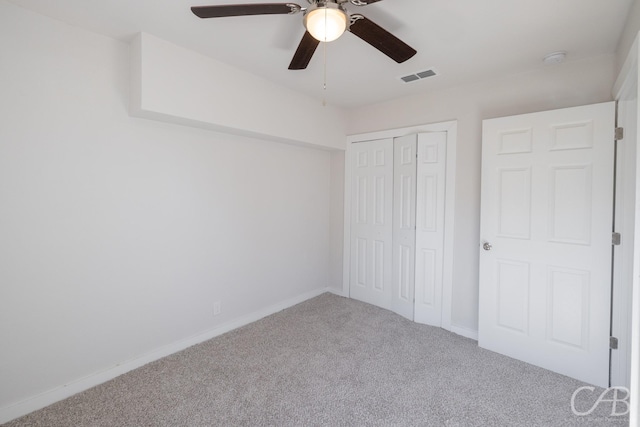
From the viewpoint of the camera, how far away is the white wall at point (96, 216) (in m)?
1.95

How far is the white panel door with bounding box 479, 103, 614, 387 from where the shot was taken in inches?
91.0

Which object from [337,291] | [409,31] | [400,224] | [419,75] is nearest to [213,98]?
[409,31]

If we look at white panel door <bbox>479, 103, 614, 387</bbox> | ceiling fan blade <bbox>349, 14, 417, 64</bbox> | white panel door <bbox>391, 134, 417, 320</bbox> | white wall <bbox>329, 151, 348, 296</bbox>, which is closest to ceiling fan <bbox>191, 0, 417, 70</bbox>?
ceiling fan blade <bbox>349, 14, 417, 64</bbox>

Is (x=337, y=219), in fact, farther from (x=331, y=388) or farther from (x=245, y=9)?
(x=245, y=9)

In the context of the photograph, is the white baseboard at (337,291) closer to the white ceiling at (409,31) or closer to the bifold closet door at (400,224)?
the bifold closet door at (400,224)

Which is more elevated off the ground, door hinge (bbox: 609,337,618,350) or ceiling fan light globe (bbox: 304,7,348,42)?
ceiling fan light globe (bbox: 304,7,348,42)

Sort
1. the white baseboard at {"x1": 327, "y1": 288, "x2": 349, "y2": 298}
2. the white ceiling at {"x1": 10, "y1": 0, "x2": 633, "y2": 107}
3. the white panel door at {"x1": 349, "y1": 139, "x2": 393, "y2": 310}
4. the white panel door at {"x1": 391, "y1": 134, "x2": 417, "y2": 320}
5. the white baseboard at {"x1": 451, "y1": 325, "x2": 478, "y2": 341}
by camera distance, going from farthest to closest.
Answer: the white baseboard at {"x1": 327, "y1": 288, "x2": 349, "y2": 298} < the white panel door at {"x1": 349, "y1": 139, "x2": 393, "y2": 310} < the white panel door at {"x1": 391, "y1": 134, "x2": 417, "y2": 320} < the white baseboard at {"x1": 451, "y1": 325, "x2": 478, "y2": 341} < the white ceiling at {"x1": 10, "y1": 0, "x2": 633, "y2": 107}

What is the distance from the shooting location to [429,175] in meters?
3.34

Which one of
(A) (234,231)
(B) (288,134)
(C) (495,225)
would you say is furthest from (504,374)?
(B) (288,134)

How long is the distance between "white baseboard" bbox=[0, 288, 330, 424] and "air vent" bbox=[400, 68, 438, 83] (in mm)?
2881

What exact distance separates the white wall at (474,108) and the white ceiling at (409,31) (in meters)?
0.14

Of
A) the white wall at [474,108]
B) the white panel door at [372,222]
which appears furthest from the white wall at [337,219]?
the white wall at [474,108]

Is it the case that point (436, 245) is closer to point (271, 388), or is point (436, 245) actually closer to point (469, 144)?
point (469, 144)

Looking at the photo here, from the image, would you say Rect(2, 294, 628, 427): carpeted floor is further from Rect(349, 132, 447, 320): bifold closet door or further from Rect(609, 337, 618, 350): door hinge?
Rect(349, 132, 447, 320): bifold closet door
